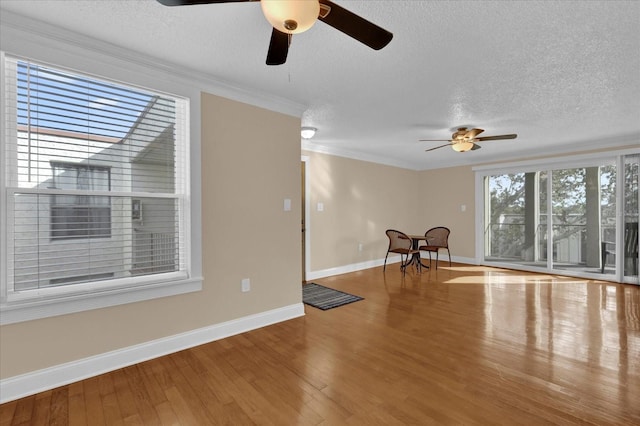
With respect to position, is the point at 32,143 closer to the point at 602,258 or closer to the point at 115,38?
the point at 115,38

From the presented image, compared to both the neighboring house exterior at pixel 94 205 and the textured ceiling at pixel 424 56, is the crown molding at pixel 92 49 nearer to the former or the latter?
the textured ceiling at pixel 424 56

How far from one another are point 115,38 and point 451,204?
681 cm

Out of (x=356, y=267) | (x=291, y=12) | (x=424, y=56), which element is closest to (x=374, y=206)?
(x=356, y=267)

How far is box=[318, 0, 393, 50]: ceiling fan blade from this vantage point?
1.41m

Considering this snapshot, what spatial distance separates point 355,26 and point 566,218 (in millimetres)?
5990

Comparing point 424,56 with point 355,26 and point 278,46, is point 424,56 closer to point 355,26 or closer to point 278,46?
point 355,26

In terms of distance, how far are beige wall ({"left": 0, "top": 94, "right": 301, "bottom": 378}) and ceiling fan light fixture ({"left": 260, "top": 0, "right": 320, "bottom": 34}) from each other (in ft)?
5.34

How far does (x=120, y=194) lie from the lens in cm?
231

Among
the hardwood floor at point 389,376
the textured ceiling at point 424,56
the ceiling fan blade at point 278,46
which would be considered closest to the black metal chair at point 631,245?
the textured ceiling at point 424,56

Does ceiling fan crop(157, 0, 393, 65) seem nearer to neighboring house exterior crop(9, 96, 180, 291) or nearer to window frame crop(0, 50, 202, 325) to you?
window frame crop(0, 50, 202, 325)

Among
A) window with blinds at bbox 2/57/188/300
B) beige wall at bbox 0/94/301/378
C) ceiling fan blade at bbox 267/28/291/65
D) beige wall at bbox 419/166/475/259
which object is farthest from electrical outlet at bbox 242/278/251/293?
beige wall at bbox 419/166/475/259

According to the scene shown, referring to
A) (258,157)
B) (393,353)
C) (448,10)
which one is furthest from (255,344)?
(448,10)

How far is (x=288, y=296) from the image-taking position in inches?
131

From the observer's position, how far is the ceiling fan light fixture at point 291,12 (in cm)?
128
